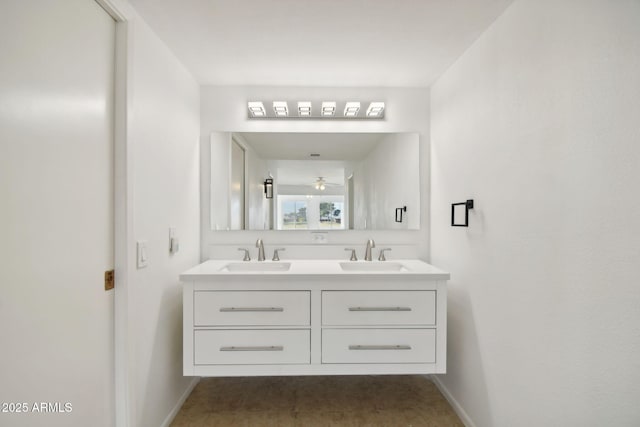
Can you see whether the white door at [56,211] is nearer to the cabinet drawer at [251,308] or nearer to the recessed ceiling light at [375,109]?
the cabinet drawer at [251,308]

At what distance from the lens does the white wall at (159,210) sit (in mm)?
1625

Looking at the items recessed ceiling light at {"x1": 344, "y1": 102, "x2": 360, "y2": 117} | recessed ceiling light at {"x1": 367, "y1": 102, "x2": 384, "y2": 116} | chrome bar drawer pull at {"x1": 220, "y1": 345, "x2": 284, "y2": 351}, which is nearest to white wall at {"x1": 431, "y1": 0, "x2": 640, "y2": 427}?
recessed ceiling light at {"x1": 367, "y1": 102, "x2": 384, "y2": 116}

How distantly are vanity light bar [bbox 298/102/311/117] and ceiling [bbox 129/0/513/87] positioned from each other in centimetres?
16

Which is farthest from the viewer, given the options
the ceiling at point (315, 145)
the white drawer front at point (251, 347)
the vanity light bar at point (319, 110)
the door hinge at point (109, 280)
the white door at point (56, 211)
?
the ceiling at point (315, 145)

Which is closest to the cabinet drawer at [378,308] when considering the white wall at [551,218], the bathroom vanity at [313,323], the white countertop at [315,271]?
the bathroom vanity at [313,323]

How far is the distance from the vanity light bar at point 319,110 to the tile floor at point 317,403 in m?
1.96

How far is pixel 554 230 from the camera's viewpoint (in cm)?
129

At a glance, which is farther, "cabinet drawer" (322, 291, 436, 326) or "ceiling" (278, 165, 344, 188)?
"ceiling" (278, 165, 344, 188)

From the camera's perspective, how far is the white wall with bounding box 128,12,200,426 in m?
1.62

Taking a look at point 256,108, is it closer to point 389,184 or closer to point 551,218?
point 389,184

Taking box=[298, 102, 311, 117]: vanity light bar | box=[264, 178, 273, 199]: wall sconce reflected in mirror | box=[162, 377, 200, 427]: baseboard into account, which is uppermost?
box=[298, 102, 311, 117]: vanity light bar

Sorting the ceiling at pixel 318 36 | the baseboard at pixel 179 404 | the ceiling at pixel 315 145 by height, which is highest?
the ceiling at pixel 318 36

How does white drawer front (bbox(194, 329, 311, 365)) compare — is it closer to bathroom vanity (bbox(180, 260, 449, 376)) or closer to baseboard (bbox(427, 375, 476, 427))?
bathroom vanity (bbox(180, 260, 449, 376))

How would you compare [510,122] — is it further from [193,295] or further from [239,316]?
[193,295]
